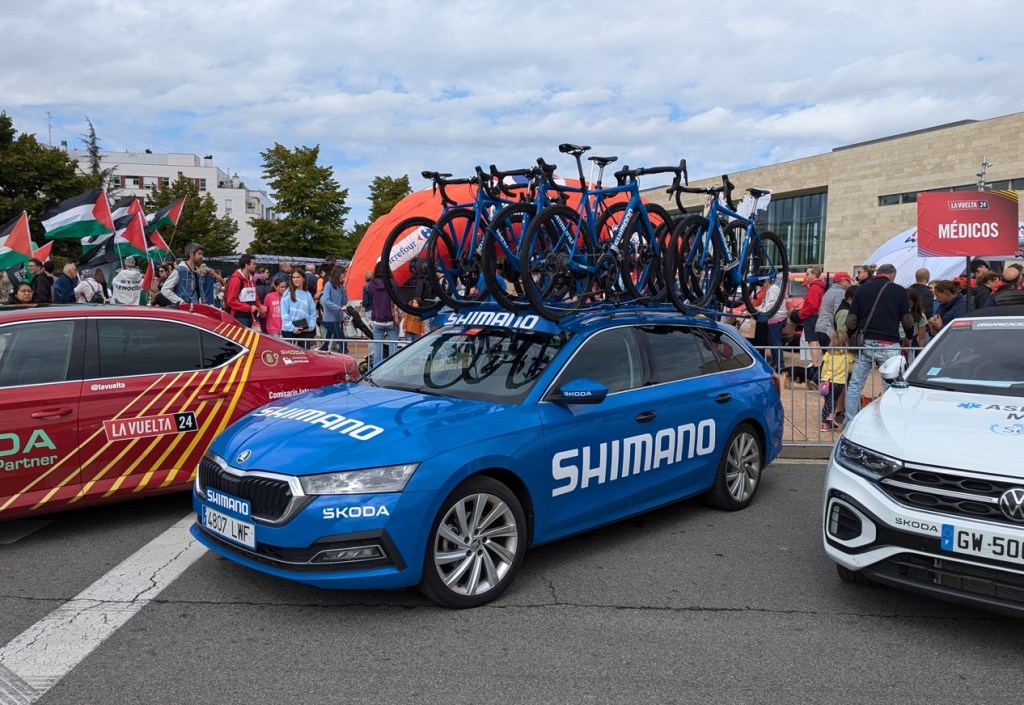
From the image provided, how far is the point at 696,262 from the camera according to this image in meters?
7.12

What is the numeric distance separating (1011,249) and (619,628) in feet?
28.5

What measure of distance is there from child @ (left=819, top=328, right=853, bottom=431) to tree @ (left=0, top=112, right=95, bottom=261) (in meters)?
30.4

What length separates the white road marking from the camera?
11.7ft

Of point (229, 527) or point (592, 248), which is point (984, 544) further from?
point (229, 527)

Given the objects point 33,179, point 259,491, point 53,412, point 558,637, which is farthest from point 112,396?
point 33,179

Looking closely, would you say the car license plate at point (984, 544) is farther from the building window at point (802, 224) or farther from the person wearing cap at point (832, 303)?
the building window at point (802, 224)

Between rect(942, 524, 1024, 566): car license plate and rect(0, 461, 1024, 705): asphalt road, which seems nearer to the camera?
rect(0, 461, 1024, 705): asphalt road

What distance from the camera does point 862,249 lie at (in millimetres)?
55500

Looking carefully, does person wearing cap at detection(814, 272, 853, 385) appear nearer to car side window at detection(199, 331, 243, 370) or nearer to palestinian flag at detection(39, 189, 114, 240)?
car side window at detection(199, 331, 243, 370)

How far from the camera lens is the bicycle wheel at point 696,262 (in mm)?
6895

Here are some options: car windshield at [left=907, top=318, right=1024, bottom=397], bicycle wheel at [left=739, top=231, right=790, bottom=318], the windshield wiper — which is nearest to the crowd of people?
bicycle wheel at [left=739, top=231, right=790, bottom=318]

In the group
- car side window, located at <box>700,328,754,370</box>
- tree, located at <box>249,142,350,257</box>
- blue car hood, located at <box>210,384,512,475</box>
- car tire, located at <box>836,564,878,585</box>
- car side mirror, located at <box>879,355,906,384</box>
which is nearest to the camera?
blue car hood, located at <box>210,384,512,475</box>

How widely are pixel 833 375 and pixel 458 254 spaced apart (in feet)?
15.4

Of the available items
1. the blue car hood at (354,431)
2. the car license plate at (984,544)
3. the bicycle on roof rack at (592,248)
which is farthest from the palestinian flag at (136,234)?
the car license plate at (984,544)
